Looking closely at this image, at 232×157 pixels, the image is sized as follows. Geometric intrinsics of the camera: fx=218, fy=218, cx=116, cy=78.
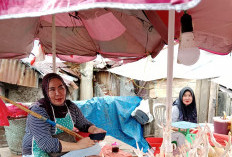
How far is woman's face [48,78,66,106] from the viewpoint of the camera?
106 inches

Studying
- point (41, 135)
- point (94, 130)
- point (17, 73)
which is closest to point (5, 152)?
point (17, 73)

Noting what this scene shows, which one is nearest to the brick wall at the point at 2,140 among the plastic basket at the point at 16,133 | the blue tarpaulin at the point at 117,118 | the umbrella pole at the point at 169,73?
the plastic basket at the point at 16,133

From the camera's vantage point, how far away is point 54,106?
2.74 meters

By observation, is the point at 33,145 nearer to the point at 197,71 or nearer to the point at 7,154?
the point at 7,154

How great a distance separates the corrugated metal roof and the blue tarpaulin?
2.26 meters

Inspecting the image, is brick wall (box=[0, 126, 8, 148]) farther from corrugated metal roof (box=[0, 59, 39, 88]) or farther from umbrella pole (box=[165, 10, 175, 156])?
umbrella pole (box=[165, 10, 175, 156])

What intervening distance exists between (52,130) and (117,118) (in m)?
4.23

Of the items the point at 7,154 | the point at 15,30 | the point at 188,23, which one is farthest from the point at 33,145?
the point at 7,154

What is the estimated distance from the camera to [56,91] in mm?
2693

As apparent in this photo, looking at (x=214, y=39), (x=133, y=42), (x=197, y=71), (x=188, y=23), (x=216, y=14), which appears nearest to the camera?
(x=188, y=23)

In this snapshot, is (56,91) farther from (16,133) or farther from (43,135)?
(16,133)

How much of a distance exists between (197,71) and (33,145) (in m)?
4.14

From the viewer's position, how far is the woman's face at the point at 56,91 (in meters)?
2.69

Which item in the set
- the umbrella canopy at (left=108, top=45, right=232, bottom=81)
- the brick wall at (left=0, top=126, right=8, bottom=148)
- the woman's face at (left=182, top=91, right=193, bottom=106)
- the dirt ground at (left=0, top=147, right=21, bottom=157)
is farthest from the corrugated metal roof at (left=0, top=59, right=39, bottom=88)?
the woman's face at (left=182, top=91, right=193, bottom=106)
